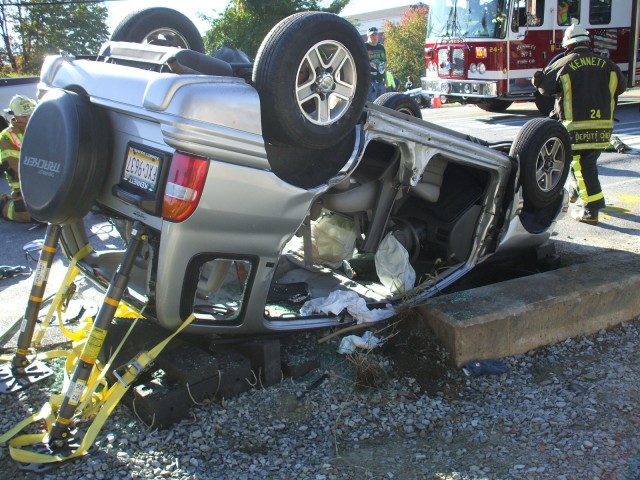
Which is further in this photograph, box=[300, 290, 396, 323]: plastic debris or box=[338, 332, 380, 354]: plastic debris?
box=[300, 290, 396, 323]: plastic debris

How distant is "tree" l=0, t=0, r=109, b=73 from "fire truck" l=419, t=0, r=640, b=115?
14809 mm

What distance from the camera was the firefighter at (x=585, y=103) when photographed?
21.4 ft

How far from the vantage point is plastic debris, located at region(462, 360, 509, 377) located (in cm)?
351

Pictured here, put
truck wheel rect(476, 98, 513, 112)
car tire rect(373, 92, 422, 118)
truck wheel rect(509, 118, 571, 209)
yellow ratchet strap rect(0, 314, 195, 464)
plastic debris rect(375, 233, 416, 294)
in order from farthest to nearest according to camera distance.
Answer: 1. truck wheel rect(476, 98, 513, 112)
2. car tire rect(373, 92, 422, 118)
3. truck wheel rect(509, 118, 571, 209)
4. plastic debris rect(375, 233, 416, 294)
5. yellow ratchet strap rect(0, 314, 195, 464)

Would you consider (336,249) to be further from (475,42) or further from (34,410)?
(475,42)

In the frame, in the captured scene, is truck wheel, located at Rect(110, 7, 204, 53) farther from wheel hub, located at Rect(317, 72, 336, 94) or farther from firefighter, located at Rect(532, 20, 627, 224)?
firefighter, located at Rect(532, 20, 627, 224)

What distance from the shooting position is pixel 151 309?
9.85 feet

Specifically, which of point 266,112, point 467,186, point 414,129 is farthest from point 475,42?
point 266,112

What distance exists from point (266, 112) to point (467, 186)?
2092 millimetres

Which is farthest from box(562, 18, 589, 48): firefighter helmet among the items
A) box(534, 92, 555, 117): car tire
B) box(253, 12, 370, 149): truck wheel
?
box(534, 92, 555, 117): car tire

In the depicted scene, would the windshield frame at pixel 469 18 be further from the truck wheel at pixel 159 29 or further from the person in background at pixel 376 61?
the truck wheel at pixel 159 29

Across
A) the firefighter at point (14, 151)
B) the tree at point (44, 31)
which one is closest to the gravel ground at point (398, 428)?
the firefighter at point (14, 151)

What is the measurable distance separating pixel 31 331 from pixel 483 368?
2451mm

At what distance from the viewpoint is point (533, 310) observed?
12.4ft
